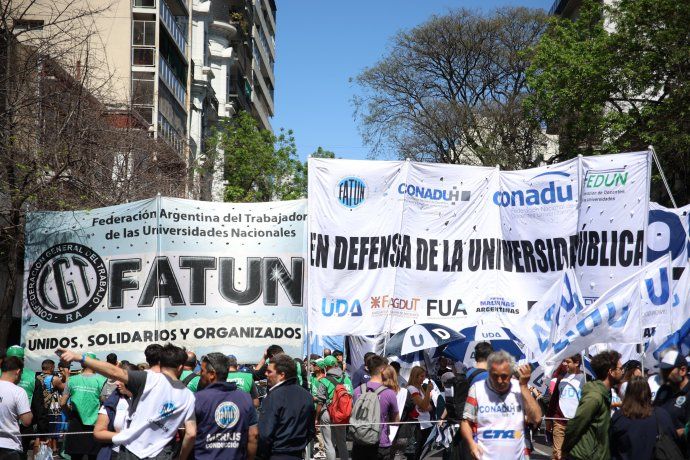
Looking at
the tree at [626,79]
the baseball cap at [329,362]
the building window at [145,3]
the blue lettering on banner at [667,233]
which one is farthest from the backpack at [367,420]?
the building window at [145,3]

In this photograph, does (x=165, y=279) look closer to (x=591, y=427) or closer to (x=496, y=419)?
(x=496, y=419)

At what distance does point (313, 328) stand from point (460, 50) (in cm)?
4034

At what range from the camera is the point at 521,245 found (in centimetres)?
1287

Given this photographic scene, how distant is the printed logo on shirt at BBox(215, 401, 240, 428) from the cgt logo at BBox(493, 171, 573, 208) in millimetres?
5893

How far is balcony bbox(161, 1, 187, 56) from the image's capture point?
1759 inches

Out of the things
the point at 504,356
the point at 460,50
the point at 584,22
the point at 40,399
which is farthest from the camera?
the point at 460,50

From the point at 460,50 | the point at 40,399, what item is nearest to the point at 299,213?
the point at 40,399

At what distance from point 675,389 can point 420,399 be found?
145 inches

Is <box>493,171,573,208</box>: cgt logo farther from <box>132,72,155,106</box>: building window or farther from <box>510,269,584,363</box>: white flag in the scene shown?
<box>132,72,155,106</box>: building window

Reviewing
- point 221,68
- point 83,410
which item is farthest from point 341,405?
point 221,68

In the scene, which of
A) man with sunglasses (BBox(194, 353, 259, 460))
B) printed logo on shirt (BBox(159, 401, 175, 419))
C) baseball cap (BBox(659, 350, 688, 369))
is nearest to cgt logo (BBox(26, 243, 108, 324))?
man with sunglasses (BBox(194, 353, 259, 460))

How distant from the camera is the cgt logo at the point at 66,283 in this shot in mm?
12648

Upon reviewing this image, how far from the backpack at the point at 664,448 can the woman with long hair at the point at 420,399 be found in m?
3.96

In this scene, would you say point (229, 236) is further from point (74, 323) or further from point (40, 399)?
point (40, 399)
